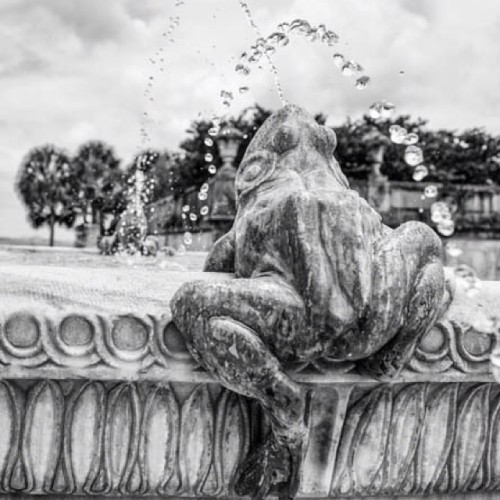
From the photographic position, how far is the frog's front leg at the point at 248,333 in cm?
182

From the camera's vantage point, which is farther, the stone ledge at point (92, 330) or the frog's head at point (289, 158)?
the frog's head at point (289, 158)

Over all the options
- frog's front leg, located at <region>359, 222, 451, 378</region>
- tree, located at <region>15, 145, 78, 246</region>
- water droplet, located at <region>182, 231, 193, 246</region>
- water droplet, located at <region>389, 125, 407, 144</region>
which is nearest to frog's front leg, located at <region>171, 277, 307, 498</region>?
frog's front leg, located at <region>359, 222, 451, 378</region>

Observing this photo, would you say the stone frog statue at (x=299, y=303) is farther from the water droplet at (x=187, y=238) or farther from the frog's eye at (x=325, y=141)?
the water droplet at (x=187, y=238)

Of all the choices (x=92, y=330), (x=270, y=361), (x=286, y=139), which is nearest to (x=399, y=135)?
(x=286, y=139)

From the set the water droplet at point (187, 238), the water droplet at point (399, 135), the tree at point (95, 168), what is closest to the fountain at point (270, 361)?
the water droplet at point (399, 135)

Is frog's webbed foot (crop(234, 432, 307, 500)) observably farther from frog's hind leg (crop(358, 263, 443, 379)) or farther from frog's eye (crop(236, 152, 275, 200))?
frog's eye (crop(236, 152, 275, 200))

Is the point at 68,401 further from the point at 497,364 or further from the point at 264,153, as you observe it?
the point at 497,364

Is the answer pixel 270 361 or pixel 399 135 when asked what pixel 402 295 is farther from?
pixel 399 135

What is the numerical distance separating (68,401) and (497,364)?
3.81 feet

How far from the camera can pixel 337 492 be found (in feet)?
7.32

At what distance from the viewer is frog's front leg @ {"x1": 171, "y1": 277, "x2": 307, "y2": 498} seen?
1.82 metres

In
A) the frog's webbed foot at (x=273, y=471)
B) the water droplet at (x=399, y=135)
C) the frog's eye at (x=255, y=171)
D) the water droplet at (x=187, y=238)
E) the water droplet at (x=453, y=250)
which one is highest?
the water droplet at (x=187, y=238)

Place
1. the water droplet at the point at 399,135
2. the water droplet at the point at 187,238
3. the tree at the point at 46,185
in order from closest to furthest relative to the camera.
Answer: the water droplet at the point at 399,135, the water droplet at the point at 187,238, the tree at the point at 46,185

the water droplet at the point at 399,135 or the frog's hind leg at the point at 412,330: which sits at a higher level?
the water droplet at the point at 399,135
